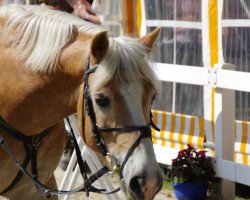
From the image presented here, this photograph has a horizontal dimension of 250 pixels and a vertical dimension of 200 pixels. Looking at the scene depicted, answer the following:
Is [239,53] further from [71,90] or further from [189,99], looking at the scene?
[71,90]

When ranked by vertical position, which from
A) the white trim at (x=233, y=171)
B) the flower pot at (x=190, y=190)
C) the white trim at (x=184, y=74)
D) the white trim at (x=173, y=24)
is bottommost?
the flower pot at (x=190, y=190)

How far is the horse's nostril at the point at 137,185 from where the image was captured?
2.98 metres

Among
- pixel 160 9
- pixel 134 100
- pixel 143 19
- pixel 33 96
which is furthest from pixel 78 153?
pixel 143 19

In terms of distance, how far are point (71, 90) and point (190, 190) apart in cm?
284

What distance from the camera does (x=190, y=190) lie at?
5.92 metres

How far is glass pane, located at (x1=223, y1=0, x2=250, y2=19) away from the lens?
223 inches

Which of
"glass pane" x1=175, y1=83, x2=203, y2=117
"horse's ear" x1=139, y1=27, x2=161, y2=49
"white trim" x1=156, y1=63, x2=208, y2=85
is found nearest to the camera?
"horse's ear" x1=139, y1=27, x2=161, y2=49

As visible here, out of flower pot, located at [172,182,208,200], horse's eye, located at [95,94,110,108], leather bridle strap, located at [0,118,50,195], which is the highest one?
horse's eye, located at [95,94,110,108]

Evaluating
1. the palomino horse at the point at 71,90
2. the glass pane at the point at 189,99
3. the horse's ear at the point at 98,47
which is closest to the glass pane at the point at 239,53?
the glass pane at the point at 189,99

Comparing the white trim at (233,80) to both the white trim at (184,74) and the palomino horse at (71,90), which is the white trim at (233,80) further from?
the palomino horse at (71,90)

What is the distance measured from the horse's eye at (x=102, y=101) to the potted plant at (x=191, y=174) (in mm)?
2896

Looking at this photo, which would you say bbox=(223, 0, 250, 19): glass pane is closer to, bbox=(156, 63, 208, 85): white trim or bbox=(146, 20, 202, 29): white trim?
bbox=(146, 20, 202, 29): white trim

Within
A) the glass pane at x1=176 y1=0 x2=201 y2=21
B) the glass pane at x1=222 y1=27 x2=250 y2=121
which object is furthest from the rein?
the glass pane at x1=176 y1=0 x2=201 y2=21

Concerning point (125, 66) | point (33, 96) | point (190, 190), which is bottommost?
point (190, 190)
